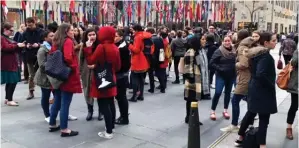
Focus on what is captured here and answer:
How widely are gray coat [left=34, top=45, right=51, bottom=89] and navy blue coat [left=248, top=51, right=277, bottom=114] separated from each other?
3.24m

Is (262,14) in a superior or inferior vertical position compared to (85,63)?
superior

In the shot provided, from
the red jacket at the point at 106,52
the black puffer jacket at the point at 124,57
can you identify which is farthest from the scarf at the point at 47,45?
the black puffer jacket at the point at 124,57

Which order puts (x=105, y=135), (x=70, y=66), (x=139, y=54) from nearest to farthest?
(x=70, y=66) → (x=105, y=135) → (x=139, y=54)

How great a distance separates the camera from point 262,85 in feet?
14.0

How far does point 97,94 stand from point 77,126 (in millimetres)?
1171

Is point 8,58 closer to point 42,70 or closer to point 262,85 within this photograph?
point 42,70

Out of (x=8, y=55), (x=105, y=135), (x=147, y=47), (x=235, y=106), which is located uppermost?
(x=147, y=47)

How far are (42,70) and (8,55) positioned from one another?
1.57 meters

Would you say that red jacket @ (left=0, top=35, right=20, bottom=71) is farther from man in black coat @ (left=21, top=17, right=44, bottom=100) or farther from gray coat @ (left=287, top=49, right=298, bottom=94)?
gray coat @ (left=287, top=49, right=298, bottom=94)

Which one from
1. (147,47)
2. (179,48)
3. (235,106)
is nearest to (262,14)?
(179,48)

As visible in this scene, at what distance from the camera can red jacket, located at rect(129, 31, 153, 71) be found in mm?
7322

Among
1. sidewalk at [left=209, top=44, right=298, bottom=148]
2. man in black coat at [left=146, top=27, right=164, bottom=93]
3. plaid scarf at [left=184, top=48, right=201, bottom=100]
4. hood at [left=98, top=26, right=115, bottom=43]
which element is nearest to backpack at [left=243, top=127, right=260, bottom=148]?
sidewalk at [left=209, top=44, right=298, bottom=148]

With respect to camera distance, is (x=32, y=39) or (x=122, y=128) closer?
(x=122, y=128)

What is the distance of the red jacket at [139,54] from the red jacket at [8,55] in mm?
2421
